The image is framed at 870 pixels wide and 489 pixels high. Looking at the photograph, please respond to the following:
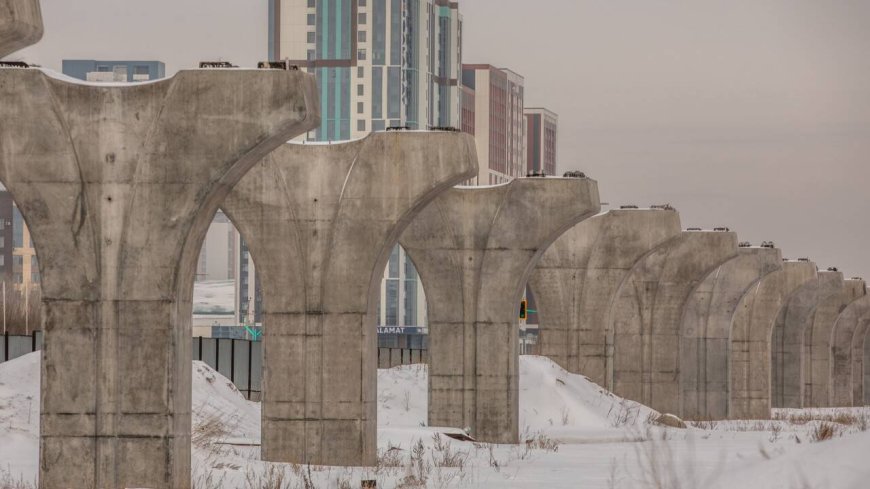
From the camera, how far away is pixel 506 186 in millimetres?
37656

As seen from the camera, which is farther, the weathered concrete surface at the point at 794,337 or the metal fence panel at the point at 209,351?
the weathered concrete surface at the point at 794,337

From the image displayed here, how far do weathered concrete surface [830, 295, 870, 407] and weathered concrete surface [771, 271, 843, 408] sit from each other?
376 inches

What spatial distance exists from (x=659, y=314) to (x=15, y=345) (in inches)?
984

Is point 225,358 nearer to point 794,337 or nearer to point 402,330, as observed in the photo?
point 794,337

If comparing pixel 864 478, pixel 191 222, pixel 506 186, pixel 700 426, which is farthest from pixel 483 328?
pixel 864 478

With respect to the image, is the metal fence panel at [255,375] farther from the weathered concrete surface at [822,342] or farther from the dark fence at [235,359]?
the weathered concrete surface at [822,342]

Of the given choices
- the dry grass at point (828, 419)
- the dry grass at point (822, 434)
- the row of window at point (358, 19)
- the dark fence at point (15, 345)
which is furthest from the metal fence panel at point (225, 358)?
the row of window at point (358, 19)

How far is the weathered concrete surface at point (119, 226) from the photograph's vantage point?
2144cm

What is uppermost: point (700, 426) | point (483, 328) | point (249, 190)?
point (249, 190)

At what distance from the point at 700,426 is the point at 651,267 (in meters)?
6.66

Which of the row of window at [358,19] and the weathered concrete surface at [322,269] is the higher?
the row of window at [358,19]

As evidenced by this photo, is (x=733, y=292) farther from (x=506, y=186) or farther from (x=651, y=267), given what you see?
(x=506, y=186)

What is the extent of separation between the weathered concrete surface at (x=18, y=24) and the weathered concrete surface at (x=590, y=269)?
107 feet

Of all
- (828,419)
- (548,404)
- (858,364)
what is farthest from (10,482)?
(858,364)
